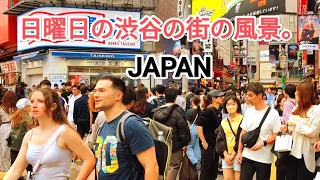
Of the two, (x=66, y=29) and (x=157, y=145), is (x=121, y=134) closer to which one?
(x=157, y=145)

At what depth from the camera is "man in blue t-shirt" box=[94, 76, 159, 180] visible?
3.27 meters

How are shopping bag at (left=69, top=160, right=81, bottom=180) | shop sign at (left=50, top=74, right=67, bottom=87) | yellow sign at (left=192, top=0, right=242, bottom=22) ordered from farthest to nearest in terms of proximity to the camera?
shop sign at (left=50, top=74, right=67, bottom=87), yellow sign at (left=192, top=0, right=242, bottom=22), shopping bag at (left=69, top=160, right=81, bottom=180)

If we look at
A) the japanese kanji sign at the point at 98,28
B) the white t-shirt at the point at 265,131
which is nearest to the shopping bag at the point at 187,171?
the white t-shirt at the point at 265,131

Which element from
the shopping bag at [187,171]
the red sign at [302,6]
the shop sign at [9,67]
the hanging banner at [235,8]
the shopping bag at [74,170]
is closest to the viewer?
the shopping bag at [187,171]

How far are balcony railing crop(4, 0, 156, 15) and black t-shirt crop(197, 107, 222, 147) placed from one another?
912 inches

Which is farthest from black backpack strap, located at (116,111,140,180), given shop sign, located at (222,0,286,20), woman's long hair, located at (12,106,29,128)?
shop sign, located at (222,0,286,20)

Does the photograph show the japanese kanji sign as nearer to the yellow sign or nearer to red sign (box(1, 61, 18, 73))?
the yellow sign

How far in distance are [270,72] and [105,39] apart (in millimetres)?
61404

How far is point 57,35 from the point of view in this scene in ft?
90.1

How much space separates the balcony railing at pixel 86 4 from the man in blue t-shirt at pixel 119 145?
26677 mm

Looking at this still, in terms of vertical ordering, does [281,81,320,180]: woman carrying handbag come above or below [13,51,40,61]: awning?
below

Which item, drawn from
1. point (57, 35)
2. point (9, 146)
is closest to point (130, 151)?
point (9, 146)

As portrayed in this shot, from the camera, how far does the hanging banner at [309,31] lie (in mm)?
25188

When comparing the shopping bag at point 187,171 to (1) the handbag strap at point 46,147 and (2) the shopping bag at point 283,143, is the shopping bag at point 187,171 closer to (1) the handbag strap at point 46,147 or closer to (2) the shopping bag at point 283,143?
(2) the shopping bag at point 283,143
